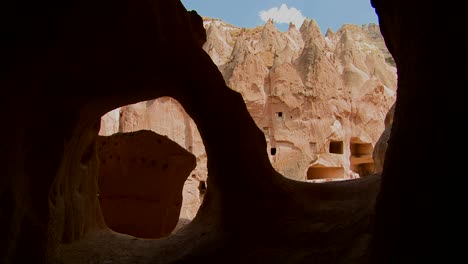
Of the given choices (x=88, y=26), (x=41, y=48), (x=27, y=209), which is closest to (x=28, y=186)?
(x=27, y=209)

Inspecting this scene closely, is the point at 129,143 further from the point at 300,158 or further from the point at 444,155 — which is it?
the point at 300,158

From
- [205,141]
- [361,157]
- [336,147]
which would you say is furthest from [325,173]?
[205,141]

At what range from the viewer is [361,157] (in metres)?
19.9

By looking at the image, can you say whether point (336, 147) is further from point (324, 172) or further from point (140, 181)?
point (140, 181)

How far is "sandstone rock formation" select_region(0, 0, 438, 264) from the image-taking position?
5.57ft

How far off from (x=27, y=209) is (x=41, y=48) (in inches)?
45.2

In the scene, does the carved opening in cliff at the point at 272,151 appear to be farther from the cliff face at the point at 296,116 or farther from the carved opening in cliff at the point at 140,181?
the carved opening in cliff at the point at 140,181

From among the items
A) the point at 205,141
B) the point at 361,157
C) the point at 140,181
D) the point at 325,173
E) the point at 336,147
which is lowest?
the point at 325,173

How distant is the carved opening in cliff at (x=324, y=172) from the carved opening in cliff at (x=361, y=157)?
6.70 feet

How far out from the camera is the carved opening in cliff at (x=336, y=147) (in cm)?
1883

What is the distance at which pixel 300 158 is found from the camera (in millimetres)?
17516

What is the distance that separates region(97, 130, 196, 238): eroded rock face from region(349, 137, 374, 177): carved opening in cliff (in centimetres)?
1431

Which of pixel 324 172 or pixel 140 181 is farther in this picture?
pixel 324 172

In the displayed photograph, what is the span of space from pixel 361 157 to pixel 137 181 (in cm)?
Result: 1530
